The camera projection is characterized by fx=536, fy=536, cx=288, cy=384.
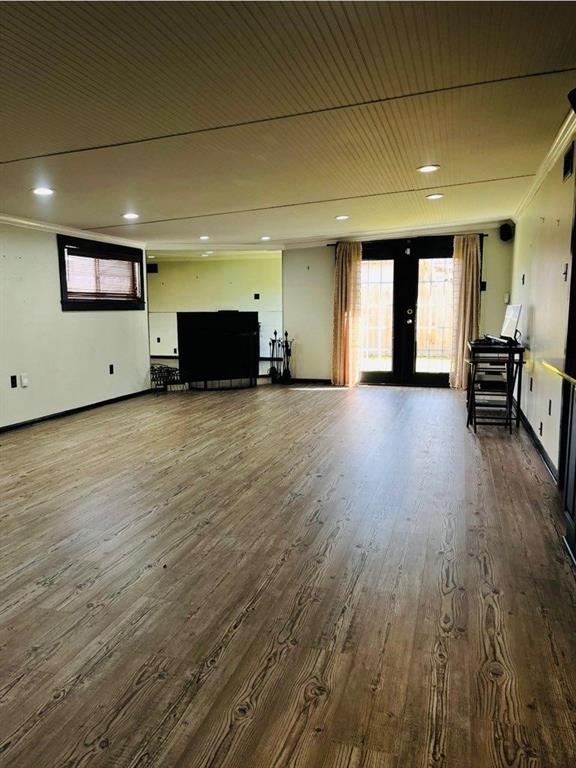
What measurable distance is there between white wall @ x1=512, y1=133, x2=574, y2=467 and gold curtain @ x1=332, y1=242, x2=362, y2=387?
2.80 m

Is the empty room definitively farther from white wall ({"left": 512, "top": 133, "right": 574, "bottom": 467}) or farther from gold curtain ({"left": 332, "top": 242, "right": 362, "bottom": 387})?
gold curtain ({"left": 332, "top": 242, "right": 362, "bottom": 387})

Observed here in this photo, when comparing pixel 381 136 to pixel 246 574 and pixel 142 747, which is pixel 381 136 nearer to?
pixel 246 574

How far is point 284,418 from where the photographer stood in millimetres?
6215

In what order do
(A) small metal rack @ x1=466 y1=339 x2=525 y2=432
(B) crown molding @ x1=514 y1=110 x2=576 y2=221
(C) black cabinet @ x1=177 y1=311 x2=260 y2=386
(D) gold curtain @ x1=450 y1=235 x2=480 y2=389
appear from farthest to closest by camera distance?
(C) black cabinet @ x1=177 y1=311 x2=260 y2=386 → (D) gold curtain @ x1=450 y1=235 x2=480 y2=389 → (A) small metal rack @ x1=466 y1=339 x2=525 y2=432 → (B) crown molding @ x1=514 y1=110 x2=576 y2=221

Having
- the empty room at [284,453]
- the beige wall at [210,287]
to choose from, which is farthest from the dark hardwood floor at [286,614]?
the beige wall at [210,287]

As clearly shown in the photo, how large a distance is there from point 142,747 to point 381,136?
3.23 meters

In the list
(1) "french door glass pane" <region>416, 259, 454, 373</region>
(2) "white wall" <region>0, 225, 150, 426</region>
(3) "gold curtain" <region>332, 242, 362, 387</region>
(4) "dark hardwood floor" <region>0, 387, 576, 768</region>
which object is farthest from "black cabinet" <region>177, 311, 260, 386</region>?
(4) "dark hardwood floor" <region>0, 387, 576, 768</region>

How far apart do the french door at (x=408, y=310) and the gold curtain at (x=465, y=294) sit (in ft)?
0.69

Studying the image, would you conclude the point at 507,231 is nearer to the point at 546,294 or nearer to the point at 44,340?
the point at 546,294

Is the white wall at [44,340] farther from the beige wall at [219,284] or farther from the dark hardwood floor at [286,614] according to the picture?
the beige wall at [219,284]

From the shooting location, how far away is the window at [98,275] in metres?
6.60

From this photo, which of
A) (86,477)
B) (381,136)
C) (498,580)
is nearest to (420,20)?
(381,136)

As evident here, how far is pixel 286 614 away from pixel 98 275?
614cm

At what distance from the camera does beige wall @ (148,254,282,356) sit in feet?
37.3
